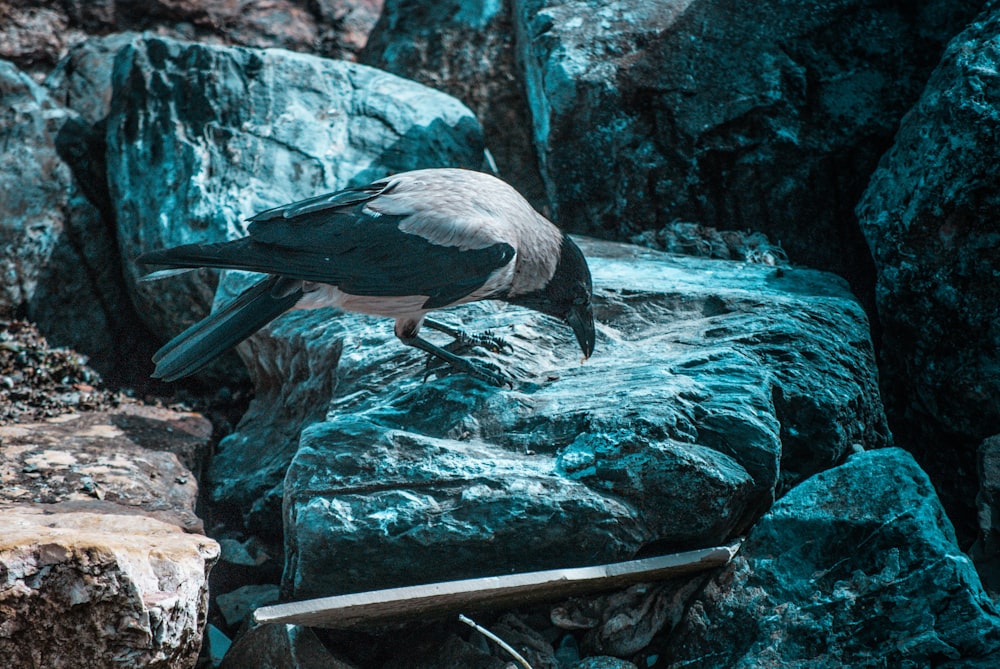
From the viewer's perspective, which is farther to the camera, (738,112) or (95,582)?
(738,112)

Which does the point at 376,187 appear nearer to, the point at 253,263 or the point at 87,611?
the point at 253,263

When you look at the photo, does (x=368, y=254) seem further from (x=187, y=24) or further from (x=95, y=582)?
(x=187, y=24)

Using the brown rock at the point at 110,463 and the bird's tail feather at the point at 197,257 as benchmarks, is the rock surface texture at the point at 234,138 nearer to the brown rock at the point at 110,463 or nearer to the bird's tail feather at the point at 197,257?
the brown rock at the point at 110,463

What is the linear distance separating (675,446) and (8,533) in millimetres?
2001

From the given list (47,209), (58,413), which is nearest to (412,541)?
(58,413)

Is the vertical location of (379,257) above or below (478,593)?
above

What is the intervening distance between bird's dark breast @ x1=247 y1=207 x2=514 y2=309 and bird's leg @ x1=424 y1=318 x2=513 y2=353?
39 centimetres

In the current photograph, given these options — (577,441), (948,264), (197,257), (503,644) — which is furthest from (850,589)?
(197,257)

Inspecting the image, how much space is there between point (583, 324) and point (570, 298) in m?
0.12

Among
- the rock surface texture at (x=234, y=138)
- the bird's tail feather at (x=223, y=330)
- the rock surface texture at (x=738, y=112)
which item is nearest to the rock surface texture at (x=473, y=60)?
the rock surface texture at (x=234, y=138)

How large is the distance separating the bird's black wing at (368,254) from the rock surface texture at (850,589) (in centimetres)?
140

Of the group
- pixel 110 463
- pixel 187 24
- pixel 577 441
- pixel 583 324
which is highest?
pixel 187 24

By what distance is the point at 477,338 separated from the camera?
4148 mm

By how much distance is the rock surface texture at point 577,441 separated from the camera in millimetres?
3084
